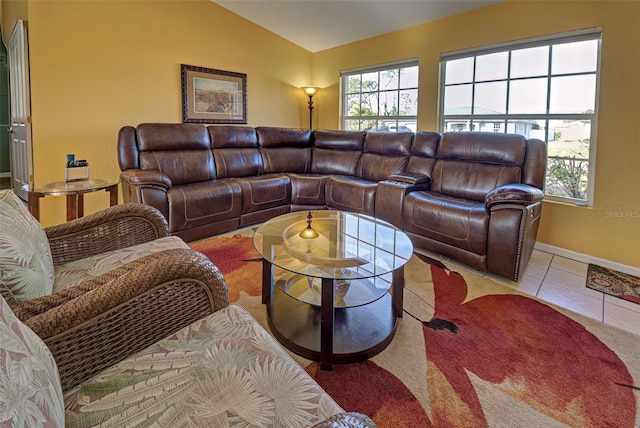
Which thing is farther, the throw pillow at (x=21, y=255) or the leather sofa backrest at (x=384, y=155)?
the leather sofa backrest at (x=384, y=155)

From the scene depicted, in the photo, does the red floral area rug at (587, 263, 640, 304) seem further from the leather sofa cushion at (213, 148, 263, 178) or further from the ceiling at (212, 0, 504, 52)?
the leather sofa cushion at (213, 148, 263, 178)

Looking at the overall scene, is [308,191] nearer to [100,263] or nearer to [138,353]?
[100,263]

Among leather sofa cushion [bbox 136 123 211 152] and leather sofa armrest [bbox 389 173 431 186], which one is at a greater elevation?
leather sofa cushion [bbox 136 123 211 152]

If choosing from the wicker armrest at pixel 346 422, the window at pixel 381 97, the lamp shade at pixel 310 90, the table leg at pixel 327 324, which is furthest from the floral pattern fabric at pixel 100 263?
the lamp shade at pixel 310 90

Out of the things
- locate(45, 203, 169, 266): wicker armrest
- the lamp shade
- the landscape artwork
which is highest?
the lamp shade

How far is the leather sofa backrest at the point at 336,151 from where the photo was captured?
13.9ft

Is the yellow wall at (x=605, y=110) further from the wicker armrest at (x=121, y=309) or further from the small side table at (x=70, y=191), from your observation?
the small side table at (x=70, y=191)

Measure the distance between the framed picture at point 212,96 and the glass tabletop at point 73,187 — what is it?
5.60 feet

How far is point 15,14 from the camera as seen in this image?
3619 mm

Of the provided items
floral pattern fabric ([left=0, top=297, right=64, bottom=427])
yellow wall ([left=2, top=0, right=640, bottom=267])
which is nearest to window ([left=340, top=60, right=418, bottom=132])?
yellow wall ([left=2, top=0, right=640, bottom=267])

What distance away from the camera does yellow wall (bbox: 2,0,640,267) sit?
269 centimetres

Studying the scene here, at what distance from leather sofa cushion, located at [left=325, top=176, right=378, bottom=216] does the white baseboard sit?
63.1 inches

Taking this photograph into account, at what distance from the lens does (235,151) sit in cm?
399

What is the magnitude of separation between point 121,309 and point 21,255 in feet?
1.07
